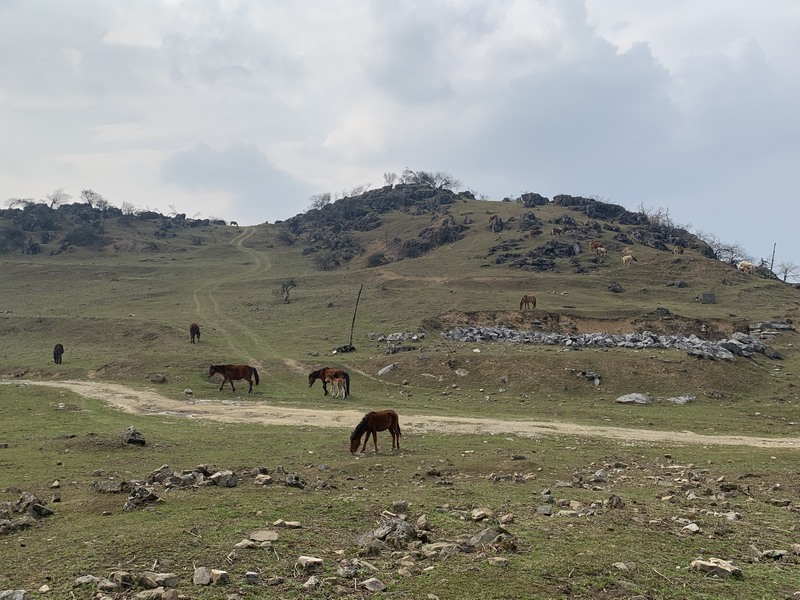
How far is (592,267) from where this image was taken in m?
79.9

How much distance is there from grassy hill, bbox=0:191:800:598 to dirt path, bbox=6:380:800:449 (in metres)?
1.06

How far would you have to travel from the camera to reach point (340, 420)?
24.9 meters

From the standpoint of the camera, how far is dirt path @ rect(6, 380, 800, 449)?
21.9m

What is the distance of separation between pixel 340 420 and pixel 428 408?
536cm

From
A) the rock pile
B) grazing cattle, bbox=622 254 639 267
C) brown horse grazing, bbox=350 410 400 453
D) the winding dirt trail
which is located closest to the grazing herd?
brown horse grazing, bbox=350 410 400 453

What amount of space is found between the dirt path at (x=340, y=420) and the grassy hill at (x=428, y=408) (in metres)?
1.06

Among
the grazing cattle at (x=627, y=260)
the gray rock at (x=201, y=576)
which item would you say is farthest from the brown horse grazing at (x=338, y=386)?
the grazing cattle at (x=627, y=260)

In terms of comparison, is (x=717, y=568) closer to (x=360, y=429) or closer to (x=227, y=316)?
(x=360, y=429)

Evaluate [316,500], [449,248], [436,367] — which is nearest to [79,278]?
[449,248]

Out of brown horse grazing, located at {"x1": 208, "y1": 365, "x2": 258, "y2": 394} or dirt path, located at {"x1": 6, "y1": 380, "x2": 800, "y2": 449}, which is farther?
brown horse grazing, located at {"x1": 208, "y1": 365, "x2": 258, "y2": 394}

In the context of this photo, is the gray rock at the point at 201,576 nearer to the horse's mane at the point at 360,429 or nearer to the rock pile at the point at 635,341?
the horse's mane at the point at 360,429

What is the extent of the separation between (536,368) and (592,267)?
166ft

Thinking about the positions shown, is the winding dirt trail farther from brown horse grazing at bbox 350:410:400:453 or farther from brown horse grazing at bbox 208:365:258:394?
brown horse grazing at bbox 350:410:400:453

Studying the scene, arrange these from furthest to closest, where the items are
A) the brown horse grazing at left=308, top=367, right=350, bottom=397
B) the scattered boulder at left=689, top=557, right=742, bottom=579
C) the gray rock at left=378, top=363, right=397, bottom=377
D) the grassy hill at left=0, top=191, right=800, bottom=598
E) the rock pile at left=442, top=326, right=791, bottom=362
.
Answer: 1. the rock pile at left=442, top=326, right=791, bottom=362
2. the gray rock at left=378, top=363, right=397, bottom=377
3. the brown horse grazing at left=308, top=367, right=350, bottom=397
4. the grassy hill at left=0, top=191, right=800, bottom=598
5. the scattered boulder at left=689, top=557, right=742, bottom=579
